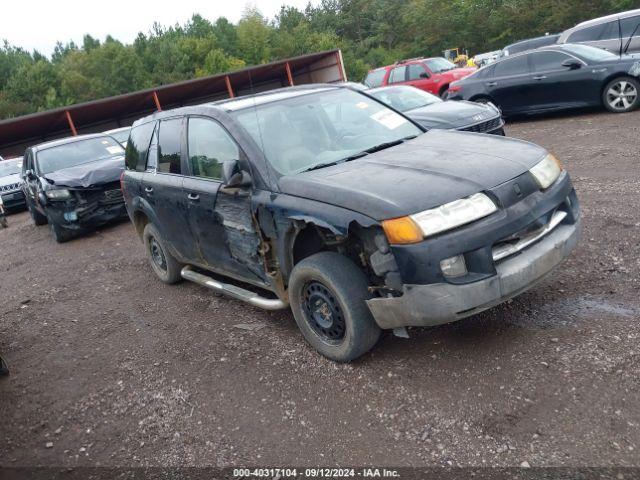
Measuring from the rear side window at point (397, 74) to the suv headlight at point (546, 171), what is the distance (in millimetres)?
13376

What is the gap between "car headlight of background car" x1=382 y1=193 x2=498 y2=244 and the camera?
2980 mm

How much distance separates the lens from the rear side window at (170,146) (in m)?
4.77

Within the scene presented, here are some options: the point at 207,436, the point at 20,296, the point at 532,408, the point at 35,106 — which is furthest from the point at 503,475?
the point at 35,106

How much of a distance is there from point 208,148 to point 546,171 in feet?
8.38

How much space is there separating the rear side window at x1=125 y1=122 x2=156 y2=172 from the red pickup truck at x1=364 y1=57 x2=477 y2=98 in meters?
11.3

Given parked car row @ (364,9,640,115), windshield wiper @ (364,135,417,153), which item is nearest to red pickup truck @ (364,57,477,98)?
parked car row @ (364,9,640,115)

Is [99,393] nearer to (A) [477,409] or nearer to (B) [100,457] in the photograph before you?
(B) [100,457]

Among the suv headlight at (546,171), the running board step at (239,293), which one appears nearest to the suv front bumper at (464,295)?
the suv headlight at (546,171)

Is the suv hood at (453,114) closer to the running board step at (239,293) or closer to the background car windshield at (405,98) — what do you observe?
the background car windshield at (405,98)

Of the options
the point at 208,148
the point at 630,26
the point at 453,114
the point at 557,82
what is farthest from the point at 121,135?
the point at 630,26

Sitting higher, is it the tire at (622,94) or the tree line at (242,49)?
the tree line at (242,49)

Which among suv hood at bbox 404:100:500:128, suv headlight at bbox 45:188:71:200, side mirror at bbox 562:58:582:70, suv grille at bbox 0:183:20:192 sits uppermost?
side mirror at bbox 562:58:582:70

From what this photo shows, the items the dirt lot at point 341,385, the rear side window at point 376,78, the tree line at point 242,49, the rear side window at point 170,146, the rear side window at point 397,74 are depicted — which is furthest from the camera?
the tree line at point 242,49

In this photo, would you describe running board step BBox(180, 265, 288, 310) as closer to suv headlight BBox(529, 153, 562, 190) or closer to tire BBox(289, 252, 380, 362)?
tire BBox(289, 252, 380, 362)
